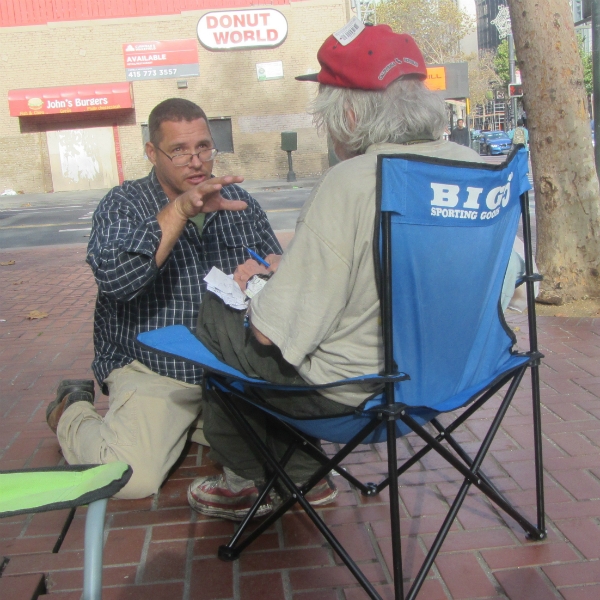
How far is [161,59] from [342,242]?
2554 centimetres

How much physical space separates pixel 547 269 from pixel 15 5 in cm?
2491

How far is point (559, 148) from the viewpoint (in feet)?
17.4

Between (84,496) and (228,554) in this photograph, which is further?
(228,554)

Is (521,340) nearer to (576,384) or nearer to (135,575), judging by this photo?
(576,384)

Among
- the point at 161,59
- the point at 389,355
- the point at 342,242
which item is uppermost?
the point at 161,59

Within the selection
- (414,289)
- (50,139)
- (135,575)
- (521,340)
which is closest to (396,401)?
(414,289)

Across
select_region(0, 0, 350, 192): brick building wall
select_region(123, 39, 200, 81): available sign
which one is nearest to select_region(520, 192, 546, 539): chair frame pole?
select_region(0, 0, 350, 192): brick building wall

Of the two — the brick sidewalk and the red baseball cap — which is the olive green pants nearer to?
the brick sidewalk

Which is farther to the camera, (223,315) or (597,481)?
(597,481)

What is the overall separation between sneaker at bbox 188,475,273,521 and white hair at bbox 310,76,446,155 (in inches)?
52.4

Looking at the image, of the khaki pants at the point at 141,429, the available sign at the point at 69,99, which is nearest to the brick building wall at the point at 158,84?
the available sign at the point at 69,99

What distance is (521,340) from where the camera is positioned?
4859 millimetres

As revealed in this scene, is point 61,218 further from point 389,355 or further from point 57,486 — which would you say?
point 57,486

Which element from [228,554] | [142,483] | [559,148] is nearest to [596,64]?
[559,148]
